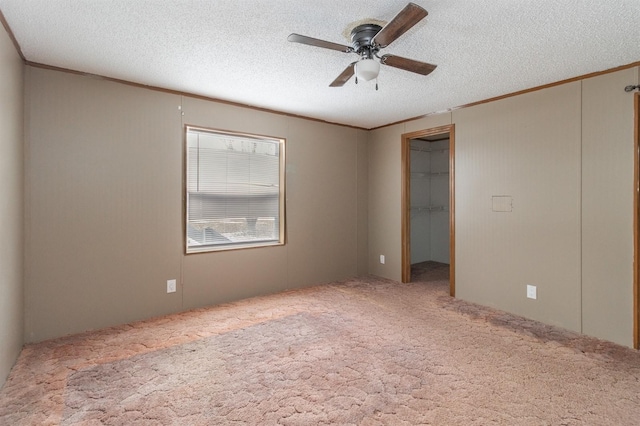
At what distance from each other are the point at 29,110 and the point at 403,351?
3.58 metres

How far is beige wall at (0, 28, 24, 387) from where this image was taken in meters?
2.08

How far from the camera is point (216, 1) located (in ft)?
6.07

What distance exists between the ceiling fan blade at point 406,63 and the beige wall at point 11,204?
94.3 inches

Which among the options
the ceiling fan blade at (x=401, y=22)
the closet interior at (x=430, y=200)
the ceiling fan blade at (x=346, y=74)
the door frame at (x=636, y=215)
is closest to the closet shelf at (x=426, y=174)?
the closet interior at (x=430, y=200)

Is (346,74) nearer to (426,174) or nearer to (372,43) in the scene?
(372,43)

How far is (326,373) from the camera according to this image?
226 centimetres

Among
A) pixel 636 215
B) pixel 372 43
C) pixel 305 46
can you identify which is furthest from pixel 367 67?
pixel 636 215

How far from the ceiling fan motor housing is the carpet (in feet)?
7.01

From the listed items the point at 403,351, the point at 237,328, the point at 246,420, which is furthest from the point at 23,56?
the point at 403,351

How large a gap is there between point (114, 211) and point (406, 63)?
2.81m

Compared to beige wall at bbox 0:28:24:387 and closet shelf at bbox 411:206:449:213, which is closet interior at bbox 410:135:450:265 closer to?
closet shelf at bbox 411:206:449:213

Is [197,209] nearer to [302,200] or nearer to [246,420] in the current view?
[302,200]

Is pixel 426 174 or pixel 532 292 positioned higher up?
pixel 426 174

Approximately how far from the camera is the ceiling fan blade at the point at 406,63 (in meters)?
2.16
